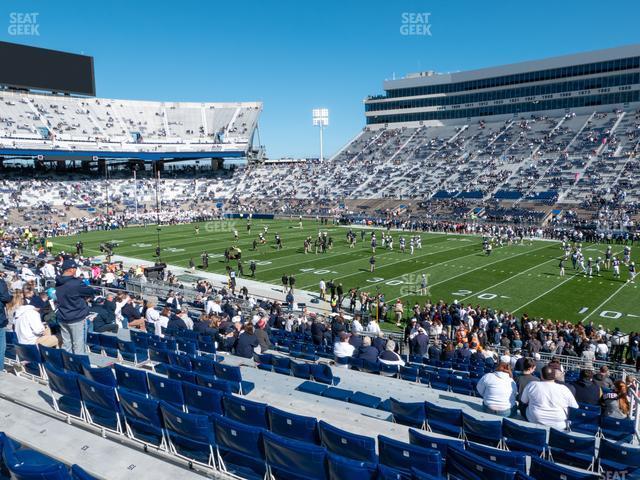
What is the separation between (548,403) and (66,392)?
5631 mm

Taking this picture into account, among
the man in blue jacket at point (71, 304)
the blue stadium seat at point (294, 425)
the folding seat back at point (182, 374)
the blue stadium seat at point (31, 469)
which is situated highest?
the man in blue jacket at point (71, 304)

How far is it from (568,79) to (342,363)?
2773 inches

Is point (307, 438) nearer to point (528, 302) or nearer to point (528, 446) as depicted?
point (528, 446)

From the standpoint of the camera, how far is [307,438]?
4.98 metres

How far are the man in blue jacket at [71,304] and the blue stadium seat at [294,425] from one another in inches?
137

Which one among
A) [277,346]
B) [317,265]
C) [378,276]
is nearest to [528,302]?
[378,276]

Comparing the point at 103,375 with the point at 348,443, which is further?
the point at 103,375

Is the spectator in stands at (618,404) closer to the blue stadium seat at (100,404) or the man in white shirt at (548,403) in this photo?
the man in white shirt at (548,403)

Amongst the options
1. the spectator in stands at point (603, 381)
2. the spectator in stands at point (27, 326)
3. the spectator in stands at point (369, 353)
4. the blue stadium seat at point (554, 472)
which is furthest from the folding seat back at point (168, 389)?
the spectator in stands at point (603, 381)

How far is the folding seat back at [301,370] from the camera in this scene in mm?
8938

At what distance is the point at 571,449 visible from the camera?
536cm

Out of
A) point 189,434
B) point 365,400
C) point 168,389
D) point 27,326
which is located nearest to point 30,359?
point 27,326

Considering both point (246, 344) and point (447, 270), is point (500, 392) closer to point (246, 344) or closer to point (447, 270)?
point (246, 344)

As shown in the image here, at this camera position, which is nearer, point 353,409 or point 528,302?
point 353,409
